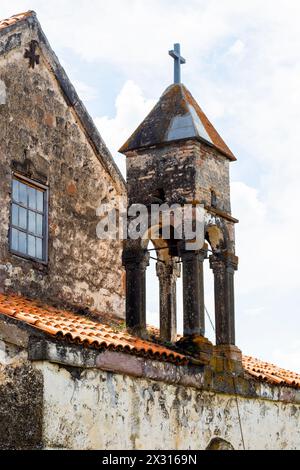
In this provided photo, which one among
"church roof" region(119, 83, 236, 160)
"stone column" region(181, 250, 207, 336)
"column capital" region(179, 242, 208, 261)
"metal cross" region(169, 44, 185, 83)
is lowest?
"stone column" region(181, 250, 207, 336)

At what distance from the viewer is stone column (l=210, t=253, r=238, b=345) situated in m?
14.3

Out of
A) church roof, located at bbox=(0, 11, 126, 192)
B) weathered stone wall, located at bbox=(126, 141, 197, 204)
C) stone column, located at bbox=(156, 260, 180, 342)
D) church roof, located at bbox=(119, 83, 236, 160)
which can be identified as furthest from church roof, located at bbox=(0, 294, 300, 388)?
church roof, located at bbox=(119, 83, 236, 160)

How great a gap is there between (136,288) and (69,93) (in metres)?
3.21

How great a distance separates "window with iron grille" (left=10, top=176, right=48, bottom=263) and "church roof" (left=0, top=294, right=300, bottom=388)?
2.61 feet

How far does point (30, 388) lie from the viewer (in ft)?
33.1

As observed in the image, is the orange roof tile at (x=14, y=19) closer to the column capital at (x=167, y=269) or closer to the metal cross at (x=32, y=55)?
the metal cross at (x=32, y=55)

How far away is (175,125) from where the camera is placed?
14.4m

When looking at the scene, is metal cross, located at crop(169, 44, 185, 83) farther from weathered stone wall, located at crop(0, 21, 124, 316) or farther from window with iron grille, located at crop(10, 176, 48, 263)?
window with iron grille, located at crop(10, 176, 48, 263)

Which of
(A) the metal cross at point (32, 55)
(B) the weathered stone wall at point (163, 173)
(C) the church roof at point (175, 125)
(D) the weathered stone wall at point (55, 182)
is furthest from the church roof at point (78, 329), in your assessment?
(A) the metal cross at point (32, 55)

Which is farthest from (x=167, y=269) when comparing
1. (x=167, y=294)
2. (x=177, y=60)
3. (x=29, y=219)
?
(x=177, y=60)

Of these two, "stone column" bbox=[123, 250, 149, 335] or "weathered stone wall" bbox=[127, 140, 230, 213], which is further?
"weathered stone wall" bbox=[127, 140, 230, 213]

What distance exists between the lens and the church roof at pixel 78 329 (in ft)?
34.4
